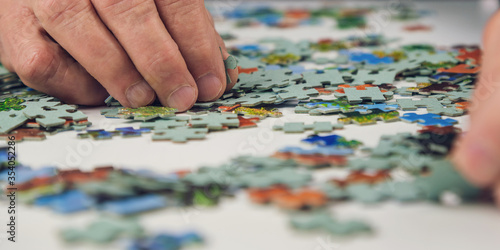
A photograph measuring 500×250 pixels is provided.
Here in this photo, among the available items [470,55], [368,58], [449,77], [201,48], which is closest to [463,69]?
[449,77]

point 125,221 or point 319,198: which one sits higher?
point 319,198

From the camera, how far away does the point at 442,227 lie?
1129 mm

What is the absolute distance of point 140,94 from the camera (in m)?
1.89

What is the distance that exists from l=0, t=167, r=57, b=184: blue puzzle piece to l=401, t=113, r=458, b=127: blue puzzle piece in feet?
3.53

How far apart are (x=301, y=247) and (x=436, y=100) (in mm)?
1043

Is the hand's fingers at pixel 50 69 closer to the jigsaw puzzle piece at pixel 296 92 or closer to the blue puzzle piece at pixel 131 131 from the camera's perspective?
the blue puzzle piece at pixel 131 131

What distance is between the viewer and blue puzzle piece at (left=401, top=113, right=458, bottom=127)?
166 centimetres

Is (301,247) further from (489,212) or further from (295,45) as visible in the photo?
(295,45)

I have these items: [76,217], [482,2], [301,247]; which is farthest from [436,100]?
[482,2]

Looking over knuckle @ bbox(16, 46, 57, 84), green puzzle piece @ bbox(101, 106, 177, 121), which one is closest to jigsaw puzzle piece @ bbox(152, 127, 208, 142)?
green puzzle piece @ bbox(101, 106, 177, 121)

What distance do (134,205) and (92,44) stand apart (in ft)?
2.75

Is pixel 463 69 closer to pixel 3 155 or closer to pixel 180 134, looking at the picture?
pixel 180 134

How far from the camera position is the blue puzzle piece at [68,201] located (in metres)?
1.20

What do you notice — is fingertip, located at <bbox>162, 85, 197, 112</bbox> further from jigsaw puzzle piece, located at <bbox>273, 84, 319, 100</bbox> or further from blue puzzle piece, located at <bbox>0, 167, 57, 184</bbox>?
blue puzzle piece, located at <bbox>0, 167, 57, 184</bbox>
